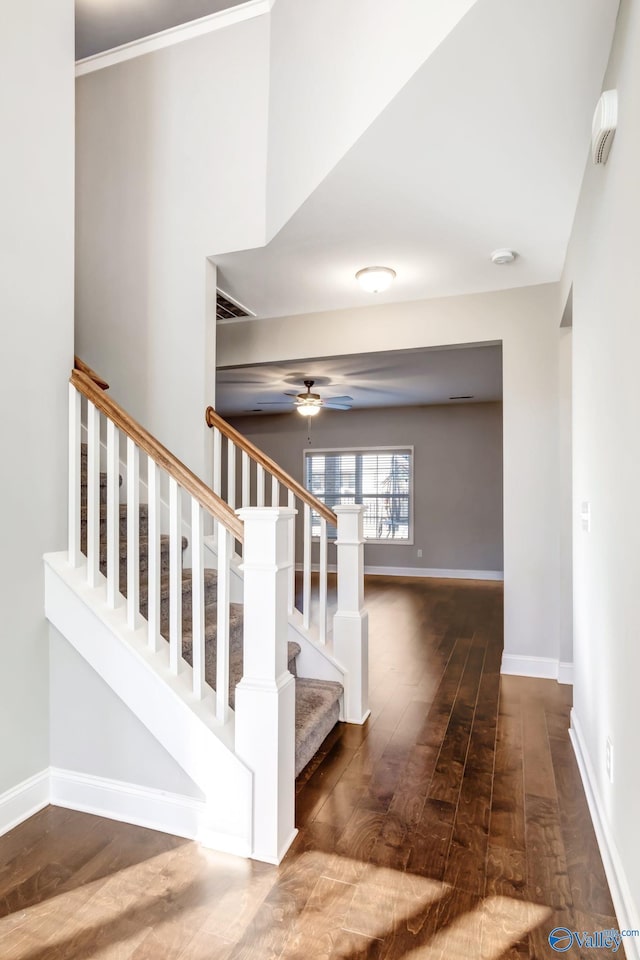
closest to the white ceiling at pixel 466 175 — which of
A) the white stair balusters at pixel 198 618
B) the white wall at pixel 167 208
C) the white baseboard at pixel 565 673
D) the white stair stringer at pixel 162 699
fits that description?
the white wall at pixel 167 208

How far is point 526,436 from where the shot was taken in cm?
369

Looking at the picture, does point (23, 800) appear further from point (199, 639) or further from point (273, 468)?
point (273, 468)

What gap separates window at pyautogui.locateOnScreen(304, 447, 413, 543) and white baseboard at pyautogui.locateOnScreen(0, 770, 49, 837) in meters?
6.31

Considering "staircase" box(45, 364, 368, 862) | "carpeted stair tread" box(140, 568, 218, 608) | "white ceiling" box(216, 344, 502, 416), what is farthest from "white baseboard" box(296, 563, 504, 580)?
"staircase" box(45, 364, 368, 862)

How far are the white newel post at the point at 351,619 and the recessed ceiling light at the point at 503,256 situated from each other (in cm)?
161

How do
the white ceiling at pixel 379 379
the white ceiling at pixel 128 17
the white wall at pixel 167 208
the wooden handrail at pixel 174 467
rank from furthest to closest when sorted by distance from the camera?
the white ceiling at pixel 379 379
the white ceiling at pixel 128 17
the white wall at pixel 167 208
the wooden handrail at pixel 174 467

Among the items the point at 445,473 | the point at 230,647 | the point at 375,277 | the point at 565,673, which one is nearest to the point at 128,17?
the point at 375,277

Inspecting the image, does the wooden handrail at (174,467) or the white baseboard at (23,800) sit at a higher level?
the wooden handrail at (174,467)

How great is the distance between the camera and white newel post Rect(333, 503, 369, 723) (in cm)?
290

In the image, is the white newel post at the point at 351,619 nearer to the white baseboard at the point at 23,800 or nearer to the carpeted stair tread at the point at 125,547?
the carpeted stair tread at the point at 125,547

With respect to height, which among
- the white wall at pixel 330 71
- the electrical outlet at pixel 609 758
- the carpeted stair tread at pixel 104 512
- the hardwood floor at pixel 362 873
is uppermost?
the white wall at pixel 330 71

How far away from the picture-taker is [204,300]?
124 inches

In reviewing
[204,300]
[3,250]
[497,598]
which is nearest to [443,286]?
[204,300]

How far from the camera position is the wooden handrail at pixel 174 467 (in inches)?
74.3
